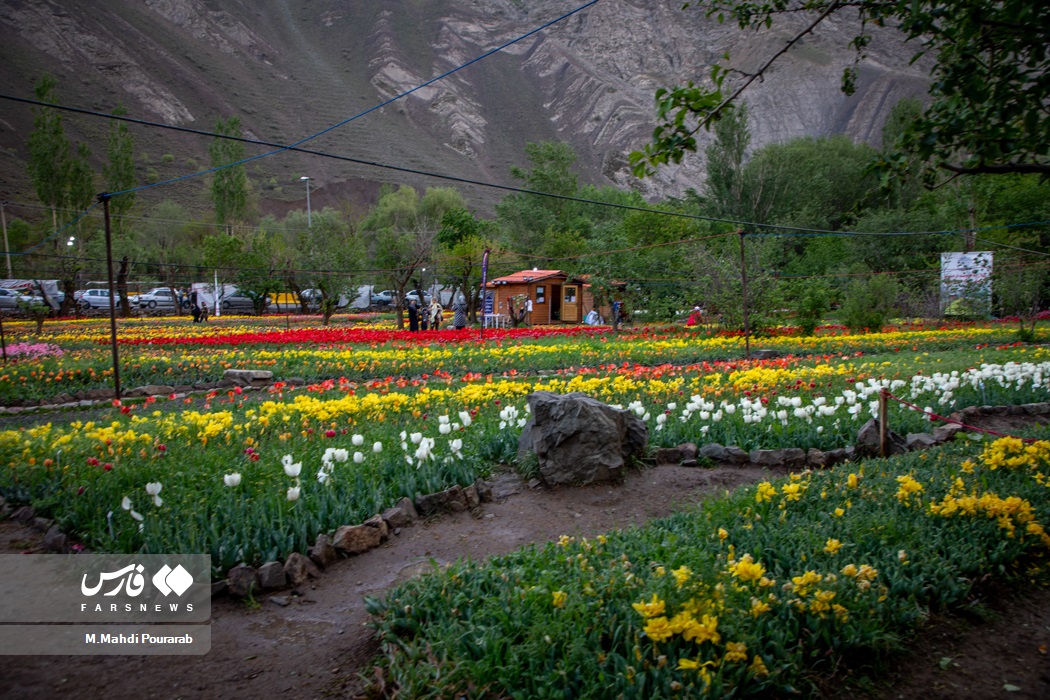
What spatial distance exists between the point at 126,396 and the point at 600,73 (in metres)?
159

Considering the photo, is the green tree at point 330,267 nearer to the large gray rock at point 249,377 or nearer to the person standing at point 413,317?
the person standing at point 413,317

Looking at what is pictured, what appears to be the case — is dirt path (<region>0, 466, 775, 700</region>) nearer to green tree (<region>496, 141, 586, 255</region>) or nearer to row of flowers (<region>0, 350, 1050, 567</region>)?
row of flowers (<region>0, 350, 1050, 567</region>)

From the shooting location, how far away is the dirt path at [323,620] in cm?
317

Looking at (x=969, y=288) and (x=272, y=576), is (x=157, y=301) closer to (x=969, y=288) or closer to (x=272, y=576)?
(x=272, y=576)

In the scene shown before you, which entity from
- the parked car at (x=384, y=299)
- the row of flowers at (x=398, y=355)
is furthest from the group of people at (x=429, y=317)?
the parked car at (x=384, y=299)

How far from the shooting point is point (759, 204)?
1939 inches

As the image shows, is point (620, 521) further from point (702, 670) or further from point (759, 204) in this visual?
point (759, 204)

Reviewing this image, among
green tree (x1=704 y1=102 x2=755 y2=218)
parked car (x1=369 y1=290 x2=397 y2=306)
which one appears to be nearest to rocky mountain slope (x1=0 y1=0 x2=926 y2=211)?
green tree (x1=704 y1=102 x2=755 y2=218)

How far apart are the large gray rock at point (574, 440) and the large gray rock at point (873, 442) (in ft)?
8.87

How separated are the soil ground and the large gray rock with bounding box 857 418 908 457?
2855 millimetres

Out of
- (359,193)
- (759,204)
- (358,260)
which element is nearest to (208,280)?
(358,260)

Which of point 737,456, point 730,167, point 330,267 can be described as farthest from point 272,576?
point 730,167

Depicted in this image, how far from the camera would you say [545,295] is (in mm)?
38000

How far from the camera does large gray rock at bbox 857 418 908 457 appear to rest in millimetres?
6543
